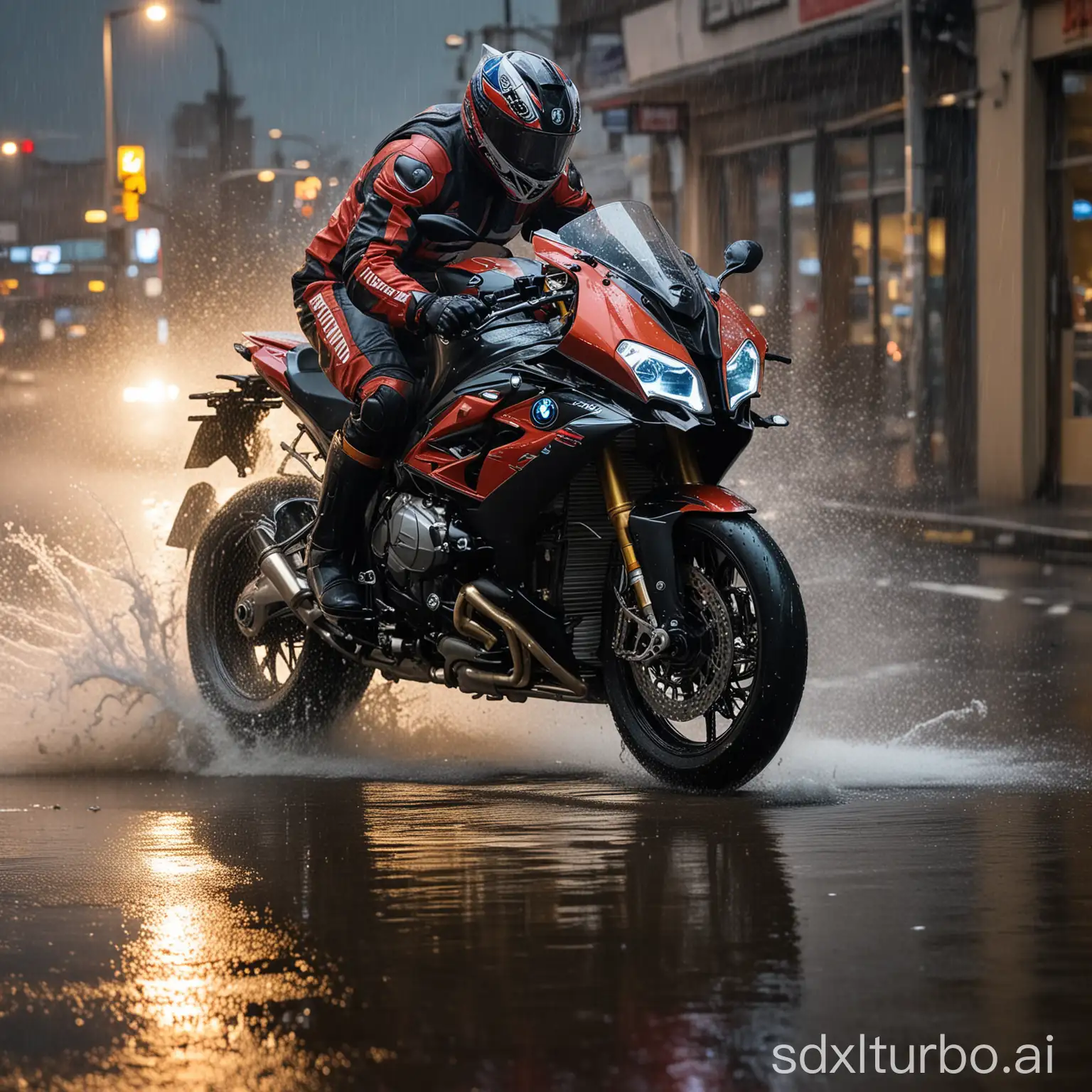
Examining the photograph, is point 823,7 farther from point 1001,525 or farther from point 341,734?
point 341,734

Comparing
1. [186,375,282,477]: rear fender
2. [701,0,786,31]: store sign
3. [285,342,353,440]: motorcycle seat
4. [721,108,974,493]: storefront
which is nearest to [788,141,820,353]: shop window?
[721,108,974,493]: storefront

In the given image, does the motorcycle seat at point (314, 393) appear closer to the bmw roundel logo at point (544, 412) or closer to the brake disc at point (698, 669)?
the bmw roundel logo at point (544, 412)

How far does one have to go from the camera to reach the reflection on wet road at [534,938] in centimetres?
358

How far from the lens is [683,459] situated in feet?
20.6

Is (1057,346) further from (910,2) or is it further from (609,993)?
(609,993)

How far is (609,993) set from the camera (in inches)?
154

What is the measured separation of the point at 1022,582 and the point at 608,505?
8.01 metres

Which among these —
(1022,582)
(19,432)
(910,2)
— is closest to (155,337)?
(19,432)

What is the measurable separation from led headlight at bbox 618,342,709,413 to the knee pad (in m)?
0.96

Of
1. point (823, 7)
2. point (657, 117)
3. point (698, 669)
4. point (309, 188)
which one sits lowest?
point (698, 669)

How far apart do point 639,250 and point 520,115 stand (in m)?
0.59

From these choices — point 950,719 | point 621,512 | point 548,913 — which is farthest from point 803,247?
point 548,913

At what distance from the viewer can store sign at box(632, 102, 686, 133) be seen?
3334 cm

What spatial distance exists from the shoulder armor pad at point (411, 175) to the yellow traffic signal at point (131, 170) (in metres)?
27.6
